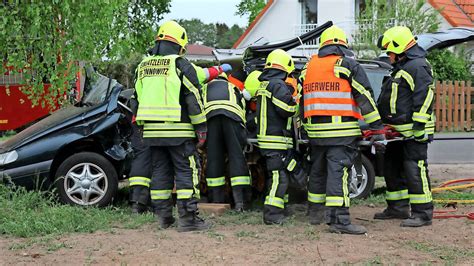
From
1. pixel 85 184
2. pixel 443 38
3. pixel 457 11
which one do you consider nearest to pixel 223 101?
pixel 85 184

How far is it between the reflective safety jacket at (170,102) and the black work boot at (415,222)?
2.31 meters

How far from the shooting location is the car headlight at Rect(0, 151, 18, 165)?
7.54 m

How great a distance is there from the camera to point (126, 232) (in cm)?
646

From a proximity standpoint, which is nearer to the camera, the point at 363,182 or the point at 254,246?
the point at 254,246

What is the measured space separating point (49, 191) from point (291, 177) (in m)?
2.85

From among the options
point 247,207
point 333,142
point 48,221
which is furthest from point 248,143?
point 48,221

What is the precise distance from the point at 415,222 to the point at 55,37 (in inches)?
217

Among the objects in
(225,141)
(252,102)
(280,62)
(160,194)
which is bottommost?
(160,194)

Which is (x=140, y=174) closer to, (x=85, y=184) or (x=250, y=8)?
(x=85, y=184)

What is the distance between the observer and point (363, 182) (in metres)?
8.16

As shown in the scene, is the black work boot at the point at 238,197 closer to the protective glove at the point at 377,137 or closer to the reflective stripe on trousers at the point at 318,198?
the reflective stripe on trousers at the point at 318,198

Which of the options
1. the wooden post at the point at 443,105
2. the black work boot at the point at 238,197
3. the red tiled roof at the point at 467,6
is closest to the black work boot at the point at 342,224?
the black work boot at the point at 238,197

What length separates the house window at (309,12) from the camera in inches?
1119

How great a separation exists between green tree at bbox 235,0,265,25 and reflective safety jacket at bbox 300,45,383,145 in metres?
31.1
